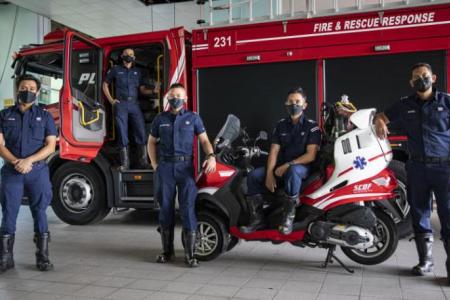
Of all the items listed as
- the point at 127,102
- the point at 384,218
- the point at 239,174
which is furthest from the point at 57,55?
the point at 384,218

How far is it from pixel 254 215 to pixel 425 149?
5.40ft

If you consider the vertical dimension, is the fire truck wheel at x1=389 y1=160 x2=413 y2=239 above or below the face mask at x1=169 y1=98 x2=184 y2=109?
below

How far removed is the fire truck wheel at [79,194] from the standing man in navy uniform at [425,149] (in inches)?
167

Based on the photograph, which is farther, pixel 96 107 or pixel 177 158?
pixel 96 107

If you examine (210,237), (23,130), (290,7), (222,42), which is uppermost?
(290,7)

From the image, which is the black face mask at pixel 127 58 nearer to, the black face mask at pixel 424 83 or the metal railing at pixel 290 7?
the metal railing at pixel 290 7

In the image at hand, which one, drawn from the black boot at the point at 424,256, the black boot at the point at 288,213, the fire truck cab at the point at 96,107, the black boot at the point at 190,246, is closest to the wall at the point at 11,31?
the fire truck cab at the point at 96,107

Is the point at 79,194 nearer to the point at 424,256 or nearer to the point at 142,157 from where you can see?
the point at 142,157

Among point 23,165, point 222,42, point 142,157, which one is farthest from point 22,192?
point 222,42

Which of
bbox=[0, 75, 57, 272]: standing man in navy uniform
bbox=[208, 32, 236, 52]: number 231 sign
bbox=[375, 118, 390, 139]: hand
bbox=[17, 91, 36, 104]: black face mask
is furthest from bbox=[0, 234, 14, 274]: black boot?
bbox=[375, 118, 390, 139]: hand

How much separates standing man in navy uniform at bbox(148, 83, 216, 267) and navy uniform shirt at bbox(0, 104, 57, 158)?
3.74 ft

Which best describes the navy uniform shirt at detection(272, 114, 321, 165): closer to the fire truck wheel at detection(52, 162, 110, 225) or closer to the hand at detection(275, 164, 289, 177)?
the hand at detection(275, 164, 289, 177)

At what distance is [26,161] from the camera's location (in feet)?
14.1

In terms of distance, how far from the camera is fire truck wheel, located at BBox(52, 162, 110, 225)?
6.74 metres
